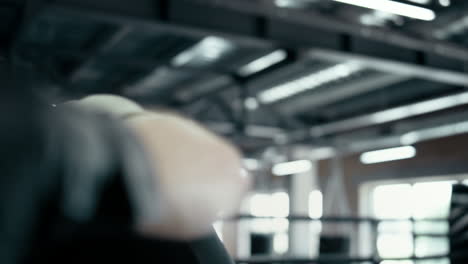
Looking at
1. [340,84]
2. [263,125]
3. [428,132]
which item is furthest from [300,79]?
[428,132]

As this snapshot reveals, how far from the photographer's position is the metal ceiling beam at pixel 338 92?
6.79 m

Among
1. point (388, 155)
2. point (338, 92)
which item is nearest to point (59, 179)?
point (338, 92)

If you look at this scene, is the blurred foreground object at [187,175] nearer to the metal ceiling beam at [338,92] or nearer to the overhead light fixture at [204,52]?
the overhead light fixture at [204,52]

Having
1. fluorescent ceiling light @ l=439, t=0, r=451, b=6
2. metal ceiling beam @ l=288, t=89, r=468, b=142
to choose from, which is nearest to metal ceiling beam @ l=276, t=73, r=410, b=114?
metal ceiling beam @ l=288, t=89, r=468, b=142

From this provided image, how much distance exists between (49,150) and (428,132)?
7607 mm

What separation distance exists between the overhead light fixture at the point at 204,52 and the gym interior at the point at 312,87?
0.07ft

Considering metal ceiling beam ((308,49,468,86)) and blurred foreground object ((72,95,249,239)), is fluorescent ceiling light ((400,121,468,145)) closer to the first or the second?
metal ceiling beam ((308,49,468,86))

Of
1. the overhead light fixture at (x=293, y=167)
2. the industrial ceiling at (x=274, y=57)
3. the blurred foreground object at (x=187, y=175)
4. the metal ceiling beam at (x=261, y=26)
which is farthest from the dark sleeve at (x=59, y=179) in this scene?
the overhead light fixture at (x=293, y=167)

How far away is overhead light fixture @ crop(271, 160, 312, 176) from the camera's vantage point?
10336 mm

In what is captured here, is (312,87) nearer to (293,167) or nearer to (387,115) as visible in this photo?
(387,115)

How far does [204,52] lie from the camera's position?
6004mm

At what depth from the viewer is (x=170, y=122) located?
0.74 ft

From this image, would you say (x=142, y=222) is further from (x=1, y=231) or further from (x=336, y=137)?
(x=336, y=137)

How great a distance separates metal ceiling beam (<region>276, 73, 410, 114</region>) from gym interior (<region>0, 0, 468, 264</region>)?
2 cm
